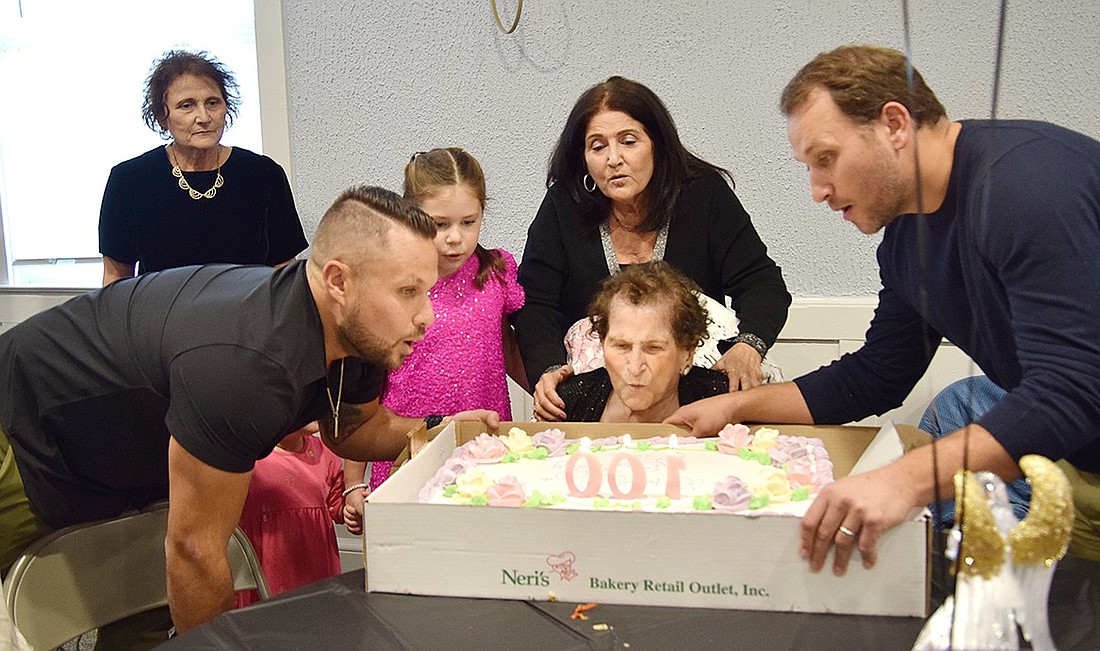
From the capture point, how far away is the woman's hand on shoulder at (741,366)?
1937mm

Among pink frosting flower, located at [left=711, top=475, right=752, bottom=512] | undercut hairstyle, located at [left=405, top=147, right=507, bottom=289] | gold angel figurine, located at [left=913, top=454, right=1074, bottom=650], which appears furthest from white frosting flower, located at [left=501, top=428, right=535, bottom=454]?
gold angel figurine, located at [left=913, top=454, right=1074, bottom=650]

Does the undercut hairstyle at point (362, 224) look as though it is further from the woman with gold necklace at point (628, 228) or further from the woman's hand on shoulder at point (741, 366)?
the woman's hand on shoulder at point (741, 366)

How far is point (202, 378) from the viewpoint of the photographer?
142 centimetres

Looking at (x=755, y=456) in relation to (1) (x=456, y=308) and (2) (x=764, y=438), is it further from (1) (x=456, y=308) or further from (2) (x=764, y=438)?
(1) (x=456, y=308)

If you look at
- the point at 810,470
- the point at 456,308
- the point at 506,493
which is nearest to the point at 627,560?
the point at 506,493

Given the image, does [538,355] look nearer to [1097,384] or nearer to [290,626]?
[290,626]

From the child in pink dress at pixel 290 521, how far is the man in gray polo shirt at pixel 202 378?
358 millimetres

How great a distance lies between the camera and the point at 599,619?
117cm

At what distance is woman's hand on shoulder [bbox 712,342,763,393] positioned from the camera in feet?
6.35

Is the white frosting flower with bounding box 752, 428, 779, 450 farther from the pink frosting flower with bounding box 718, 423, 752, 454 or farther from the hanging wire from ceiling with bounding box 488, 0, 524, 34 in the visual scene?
the hanging wire from ceiling with bounding box 488, 0, 524, 34

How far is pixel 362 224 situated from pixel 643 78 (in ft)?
4.86

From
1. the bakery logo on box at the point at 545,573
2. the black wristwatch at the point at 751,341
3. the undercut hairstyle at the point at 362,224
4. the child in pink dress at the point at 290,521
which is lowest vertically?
the child in pink dress at the point at 290,521

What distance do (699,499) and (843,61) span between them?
66 cm

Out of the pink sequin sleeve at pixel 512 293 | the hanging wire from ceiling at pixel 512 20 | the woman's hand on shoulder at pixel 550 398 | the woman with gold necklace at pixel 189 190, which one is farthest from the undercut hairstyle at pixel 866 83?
the woman with gold necklace at pixel 189 190
